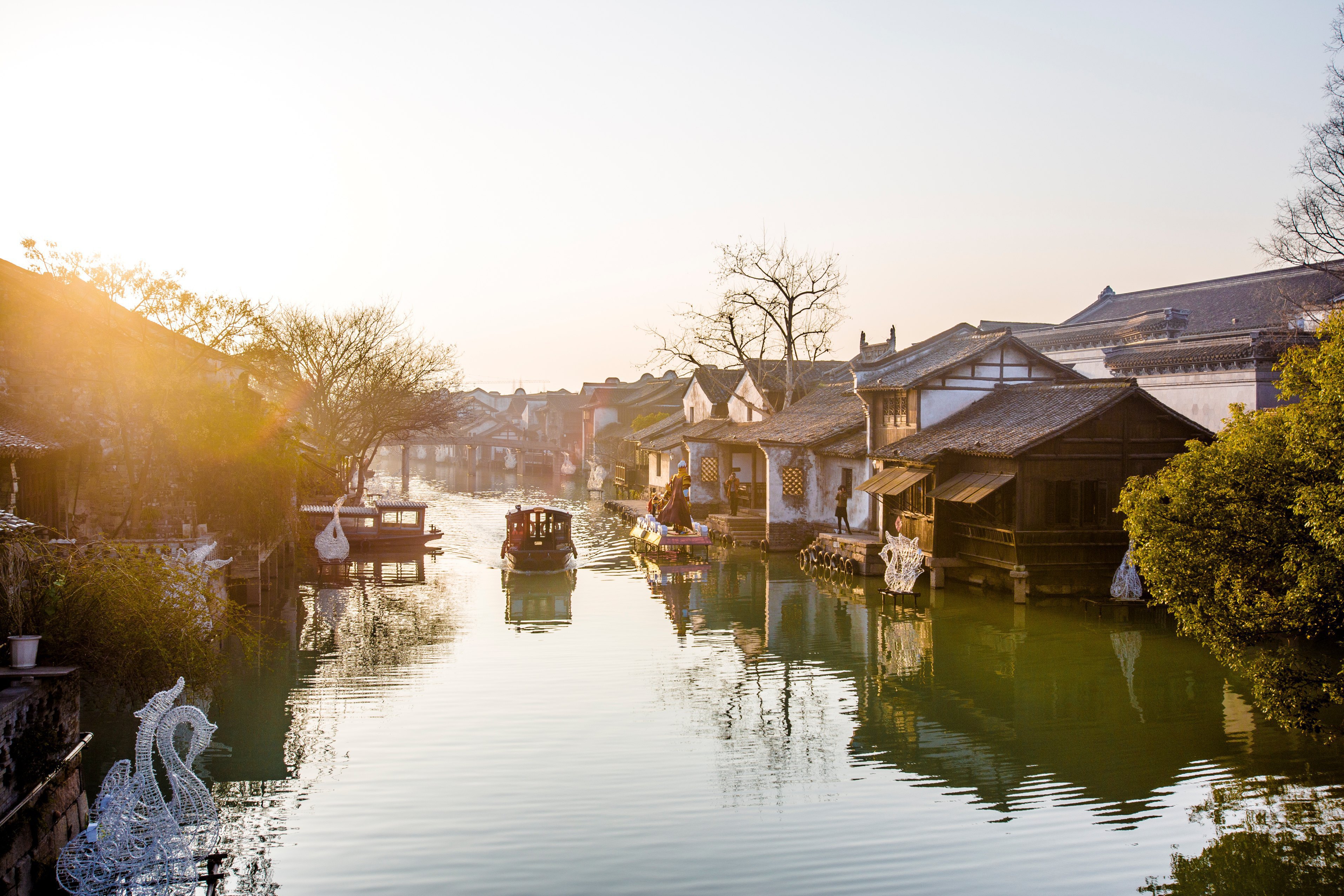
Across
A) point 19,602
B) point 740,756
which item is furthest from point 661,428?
point 19,602

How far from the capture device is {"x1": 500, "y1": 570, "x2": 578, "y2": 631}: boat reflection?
2192 cm

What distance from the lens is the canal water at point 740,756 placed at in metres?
9.62

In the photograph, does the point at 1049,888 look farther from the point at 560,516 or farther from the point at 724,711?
the point at 560,516

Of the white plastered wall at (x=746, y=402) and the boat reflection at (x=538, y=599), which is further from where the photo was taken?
the white plastered wall at (x=746, y=402)

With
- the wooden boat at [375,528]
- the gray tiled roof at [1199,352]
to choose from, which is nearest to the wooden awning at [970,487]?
the gray tiled roof at [1199,352]

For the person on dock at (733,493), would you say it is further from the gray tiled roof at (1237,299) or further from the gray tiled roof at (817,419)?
the gray tiled roof at (1237,299)

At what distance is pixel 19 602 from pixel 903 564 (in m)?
18.2

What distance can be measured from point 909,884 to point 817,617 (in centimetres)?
1344

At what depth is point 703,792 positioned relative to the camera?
11.6 metres

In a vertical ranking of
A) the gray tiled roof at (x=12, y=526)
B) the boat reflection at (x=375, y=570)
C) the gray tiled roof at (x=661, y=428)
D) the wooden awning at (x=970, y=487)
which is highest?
the gray tiled roof at (x=661, y=428)

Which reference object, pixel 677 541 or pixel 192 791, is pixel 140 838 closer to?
pixel 192 791

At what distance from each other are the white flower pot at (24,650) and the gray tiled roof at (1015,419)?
18.2m

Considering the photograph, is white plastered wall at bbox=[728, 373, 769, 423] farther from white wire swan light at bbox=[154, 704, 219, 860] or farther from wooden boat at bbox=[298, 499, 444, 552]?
white wire swan light at bbox=[154, 704, 219, 860]

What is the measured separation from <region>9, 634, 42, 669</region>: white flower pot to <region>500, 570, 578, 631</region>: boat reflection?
1217 cm
